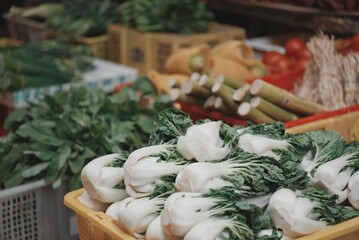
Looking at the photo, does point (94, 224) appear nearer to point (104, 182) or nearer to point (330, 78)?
point (104, 182)

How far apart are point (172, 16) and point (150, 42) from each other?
0.30 m

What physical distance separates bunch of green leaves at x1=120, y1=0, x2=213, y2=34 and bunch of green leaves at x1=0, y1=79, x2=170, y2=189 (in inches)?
68.3

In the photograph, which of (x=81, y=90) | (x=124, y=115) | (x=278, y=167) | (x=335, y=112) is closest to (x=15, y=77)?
(x=81, y=90)

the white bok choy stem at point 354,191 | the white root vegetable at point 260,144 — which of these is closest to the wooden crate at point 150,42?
the white root vegetable at point 260,144

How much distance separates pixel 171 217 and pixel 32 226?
1403mm

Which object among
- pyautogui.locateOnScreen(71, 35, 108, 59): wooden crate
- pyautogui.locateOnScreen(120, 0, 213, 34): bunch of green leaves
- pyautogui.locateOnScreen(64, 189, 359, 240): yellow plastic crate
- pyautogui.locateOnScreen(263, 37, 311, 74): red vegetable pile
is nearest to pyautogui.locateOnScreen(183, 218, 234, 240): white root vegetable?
pyautogui.locateOnScreen(64, 189, 359, 240): yellow plastic crate

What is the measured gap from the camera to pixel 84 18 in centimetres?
560

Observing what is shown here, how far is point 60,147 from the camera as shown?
294 cm

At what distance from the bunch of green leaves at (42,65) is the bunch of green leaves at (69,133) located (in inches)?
29.7

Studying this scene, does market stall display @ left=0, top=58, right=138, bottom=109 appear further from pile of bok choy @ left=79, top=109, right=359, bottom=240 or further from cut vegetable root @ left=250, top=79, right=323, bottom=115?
pile of bok choy @ left=79, top=109, right=359, bottom=240

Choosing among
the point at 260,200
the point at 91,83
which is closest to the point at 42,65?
the point at 91,83

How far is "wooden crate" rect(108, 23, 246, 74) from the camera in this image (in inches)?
196

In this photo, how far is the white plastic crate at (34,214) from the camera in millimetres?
2781

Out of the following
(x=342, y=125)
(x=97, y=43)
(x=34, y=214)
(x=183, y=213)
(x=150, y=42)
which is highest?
(x=183, y=213)
